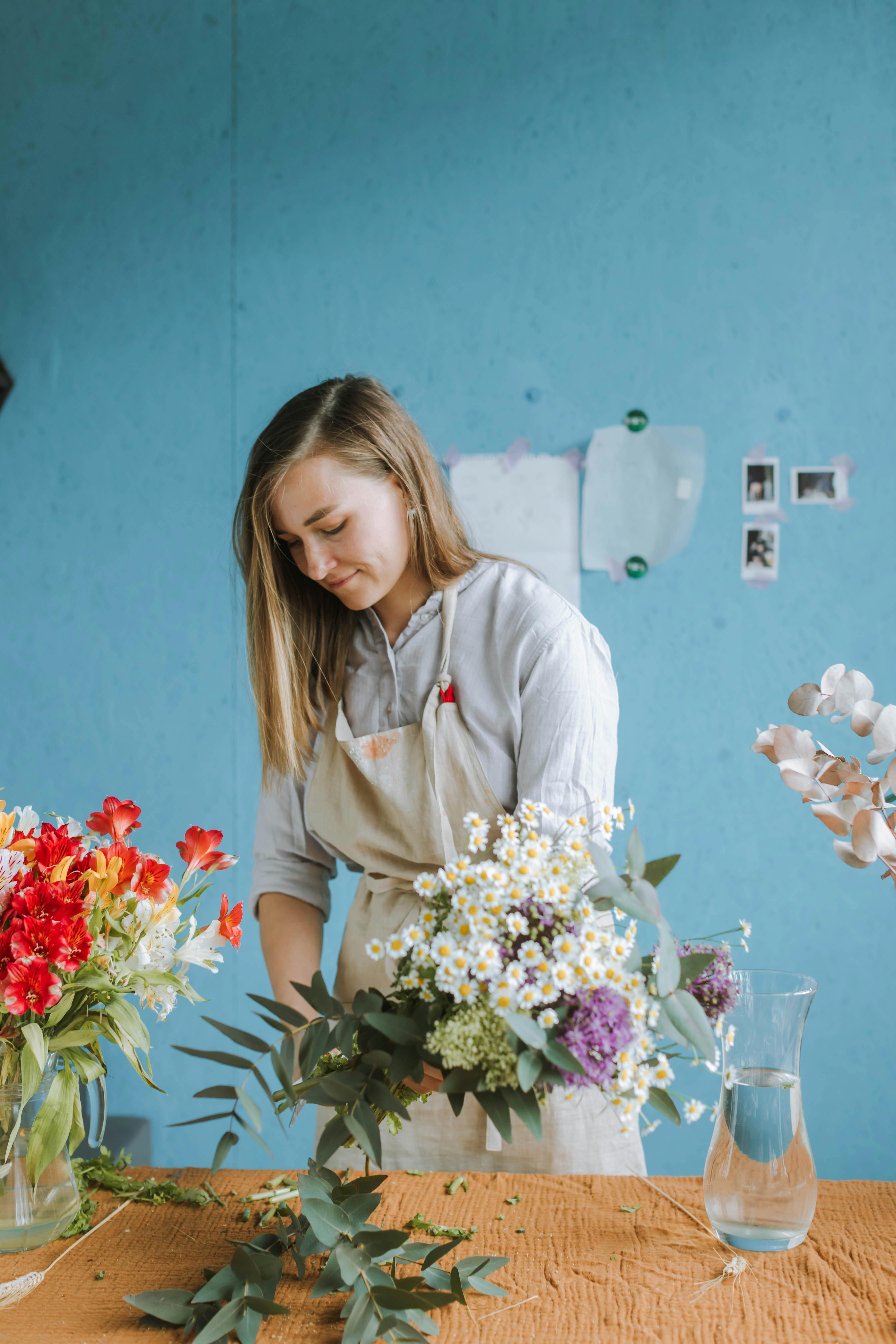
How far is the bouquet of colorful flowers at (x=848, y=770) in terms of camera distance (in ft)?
2.42

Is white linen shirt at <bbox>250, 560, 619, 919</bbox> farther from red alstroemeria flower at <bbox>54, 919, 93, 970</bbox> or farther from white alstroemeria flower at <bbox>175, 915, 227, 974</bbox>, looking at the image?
red alstroemeria flower at <bbox>54, 919, 93, 970</bbox>

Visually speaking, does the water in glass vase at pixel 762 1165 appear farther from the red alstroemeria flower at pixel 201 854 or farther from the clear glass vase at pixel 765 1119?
the red alstroemeria flower at pixel 201 854

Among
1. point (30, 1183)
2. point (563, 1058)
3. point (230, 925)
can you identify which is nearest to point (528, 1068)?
point (563, 1058)

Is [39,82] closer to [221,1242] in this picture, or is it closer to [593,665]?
[593,665]

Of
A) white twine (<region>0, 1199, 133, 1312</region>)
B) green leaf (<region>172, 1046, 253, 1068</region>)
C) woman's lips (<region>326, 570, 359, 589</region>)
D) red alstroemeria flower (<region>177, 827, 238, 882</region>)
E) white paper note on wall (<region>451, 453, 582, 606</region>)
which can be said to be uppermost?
white paper note on wall (<region>451, 453, 582, 606</region>)

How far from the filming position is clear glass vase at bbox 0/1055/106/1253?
80cm

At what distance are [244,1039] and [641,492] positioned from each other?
5.33 ft

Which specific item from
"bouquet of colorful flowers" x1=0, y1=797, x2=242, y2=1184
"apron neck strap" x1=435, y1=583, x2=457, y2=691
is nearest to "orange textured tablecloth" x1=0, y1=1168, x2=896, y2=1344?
"bouquet of colorful flowers" x1=0, y1=797, x2=242, y2=1184

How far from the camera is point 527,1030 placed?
62 centimetres

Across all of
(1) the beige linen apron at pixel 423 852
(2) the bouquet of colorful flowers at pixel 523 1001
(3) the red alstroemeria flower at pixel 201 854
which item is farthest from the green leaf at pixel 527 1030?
(1) the beige linen apron at pixel 423 852

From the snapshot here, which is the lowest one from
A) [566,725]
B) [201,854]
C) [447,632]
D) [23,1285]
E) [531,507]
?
[23,1285]

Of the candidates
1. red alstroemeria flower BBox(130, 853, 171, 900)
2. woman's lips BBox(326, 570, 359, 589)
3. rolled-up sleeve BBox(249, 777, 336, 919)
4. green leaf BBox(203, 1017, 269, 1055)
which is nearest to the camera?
green leaf BBox(203, 1017, 269, 1055)

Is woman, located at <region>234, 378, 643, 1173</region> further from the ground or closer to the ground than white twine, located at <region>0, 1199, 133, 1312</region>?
further from the ground

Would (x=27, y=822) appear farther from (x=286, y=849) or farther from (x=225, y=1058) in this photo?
(x=286, y=849)
